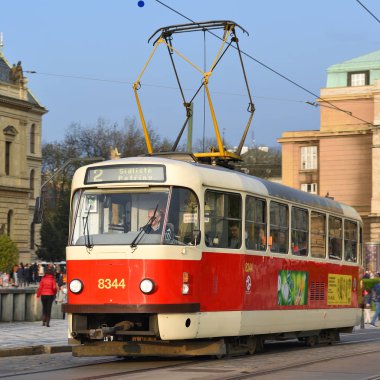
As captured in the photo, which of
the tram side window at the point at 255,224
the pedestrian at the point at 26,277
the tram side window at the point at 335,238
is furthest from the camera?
the pedestrian at the point at 26,277

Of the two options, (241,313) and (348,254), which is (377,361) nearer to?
(241,313)

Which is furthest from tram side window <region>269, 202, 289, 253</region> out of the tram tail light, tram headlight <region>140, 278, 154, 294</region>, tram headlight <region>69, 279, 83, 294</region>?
tram headlight <region>69, 279, 83, 294</region>

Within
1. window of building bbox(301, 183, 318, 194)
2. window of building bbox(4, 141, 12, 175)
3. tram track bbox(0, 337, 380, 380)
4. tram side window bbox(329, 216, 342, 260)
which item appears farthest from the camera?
window of building bbox(4, 141, 12, 175)

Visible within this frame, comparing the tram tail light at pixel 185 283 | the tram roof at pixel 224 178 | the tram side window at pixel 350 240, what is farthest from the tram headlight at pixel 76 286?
the tram side window at pixel 350 240

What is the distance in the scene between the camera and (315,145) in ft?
294

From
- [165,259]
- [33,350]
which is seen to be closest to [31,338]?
[33,350]

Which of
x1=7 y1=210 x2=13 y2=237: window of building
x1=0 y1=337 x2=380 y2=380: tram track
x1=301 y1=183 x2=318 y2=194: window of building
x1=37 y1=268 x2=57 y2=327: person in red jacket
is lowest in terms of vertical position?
x1=0 y1=337 x2=380 y2=380: tram track

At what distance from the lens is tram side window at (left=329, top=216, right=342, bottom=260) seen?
24172 mm

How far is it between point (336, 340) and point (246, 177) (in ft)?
22.4

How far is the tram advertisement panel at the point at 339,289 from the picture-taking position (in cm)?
2417

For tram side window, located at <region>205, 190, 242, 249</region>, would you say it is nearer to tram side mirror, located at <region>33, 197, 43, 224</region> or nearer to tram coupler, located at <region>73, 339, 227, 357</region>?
tram coupler, located at <region>73, 339, 227, 357</region>

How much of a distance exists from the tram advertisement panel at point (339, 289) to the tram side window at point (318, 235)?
0.85 metres

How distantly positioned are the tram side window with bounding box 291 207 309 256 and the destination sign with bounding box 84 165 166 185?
4459mm

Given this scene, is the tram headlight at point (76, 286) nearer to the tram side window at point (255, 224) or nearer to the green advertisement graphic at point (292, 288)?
the tram side window at point (255, 224)
